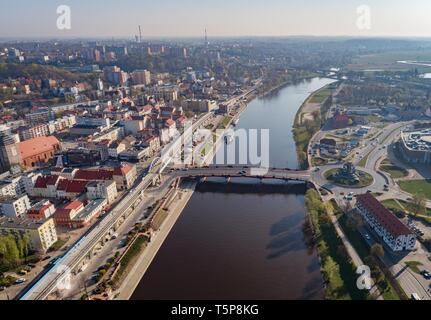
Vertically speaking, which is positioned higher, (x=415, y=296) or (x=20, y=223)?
(x=20, y=223)

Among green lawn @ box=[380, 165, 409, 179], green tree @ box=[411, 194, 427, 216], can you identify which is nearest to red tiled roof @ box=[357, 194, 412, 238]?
green tree @ box=[411, 194, 427, 216]

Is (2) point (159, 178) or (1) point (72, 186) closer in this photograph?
(1) point (72, 186)

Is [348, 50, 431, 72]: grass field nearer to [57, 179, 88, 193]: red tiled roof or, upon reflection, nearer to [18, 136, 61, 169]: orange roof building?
[18, 136, 61, 169]: orange roof building

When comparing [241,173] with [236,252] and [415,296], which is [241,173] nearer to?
[236,252]

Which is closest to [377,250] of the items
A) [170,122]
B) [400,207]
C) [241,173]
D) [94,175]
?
[400,207]

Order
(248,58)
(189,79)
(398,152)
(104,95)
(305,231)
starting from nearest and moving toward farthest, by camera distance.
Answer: (305,231), (398,152), (104,95), (189,79), (248,58)

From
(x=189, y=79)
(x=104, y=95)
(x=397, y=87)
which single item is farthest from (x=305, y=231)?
(x=189, y=79)
